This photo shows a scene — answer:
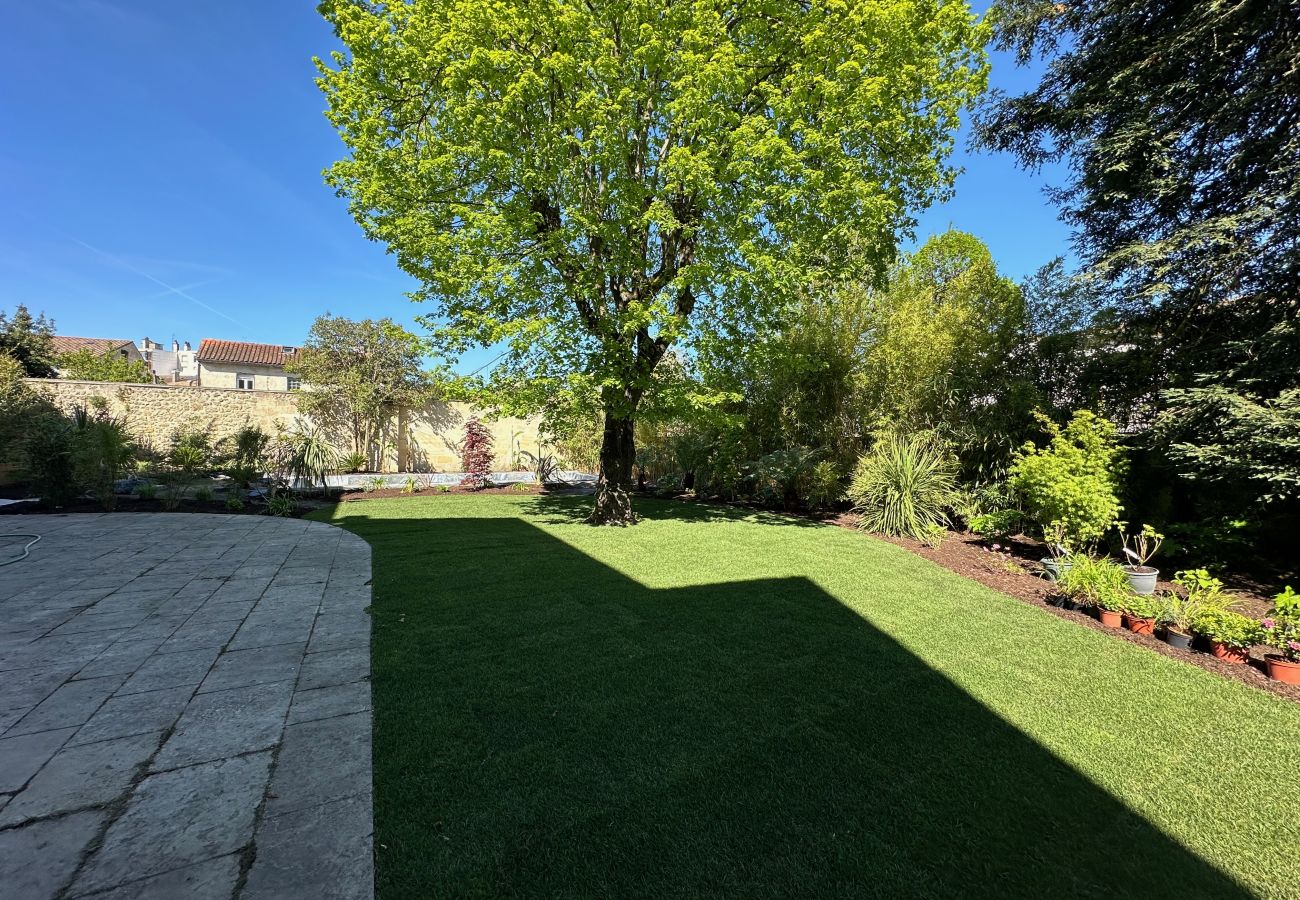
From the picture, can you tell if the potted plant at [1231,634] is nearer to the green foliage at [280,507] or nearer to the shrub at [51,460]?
the green foliage at [280,507]

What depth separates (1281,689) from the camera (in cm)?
327

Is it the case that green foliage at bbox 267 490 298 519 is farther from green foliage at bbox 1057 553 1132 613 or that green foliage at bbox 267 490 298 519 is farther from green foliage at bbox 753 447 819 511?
green foliage at bbox 1057 553 1132 613

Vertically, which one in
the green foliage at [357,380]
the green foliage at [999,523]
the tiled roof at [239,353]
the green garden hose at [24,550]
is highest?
the tiled roof at [239,353]

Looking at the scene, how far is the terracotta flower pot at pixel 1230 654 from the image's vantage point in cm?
364

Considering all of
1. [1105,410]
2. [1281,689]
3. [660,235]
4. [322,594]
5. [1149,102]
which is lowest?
[1281,689]

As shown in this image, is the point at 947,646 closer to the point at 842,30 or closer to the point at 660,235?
the point at 660,235

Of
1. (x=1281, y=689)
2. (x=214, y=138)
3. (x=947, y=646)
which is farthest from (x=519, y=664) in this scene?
(x=214, y=138)

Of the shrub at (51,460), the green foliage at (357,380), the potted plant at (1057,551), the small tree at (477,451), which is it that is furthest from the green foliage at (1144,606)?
the green foliage at (357,380)

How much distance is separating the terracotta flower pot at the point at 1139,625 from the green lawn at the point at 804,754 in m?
0.50

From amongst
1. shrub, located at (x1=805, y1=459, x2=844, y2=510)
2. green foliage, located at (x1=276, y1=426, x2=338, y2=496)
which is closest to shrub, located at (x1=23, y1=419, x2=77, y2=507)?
green foliage, located at (x1=276, y1=426, x2=338, y2=496)

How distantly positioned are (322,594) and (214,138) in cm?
946

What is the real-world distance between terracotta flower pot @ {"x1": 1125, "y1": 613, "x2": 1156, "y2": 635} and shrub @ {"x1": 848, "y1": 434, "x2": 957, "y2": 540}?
3198mm

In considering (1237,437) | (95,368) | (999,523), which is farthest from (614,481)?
(95,368)

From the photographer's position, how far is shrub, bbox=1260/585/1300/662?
11.5 ft
